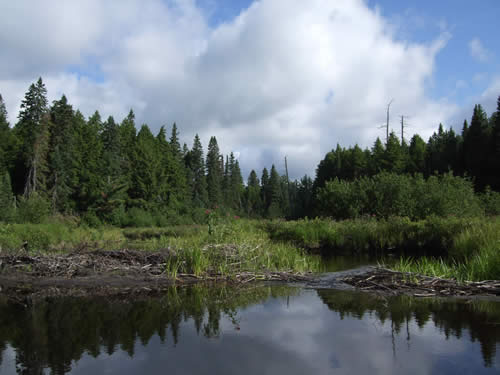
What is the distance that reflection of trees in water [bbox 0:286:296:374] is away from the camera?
5.14 metres

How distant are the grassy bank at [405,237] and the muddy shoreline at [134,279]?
60.4 inches

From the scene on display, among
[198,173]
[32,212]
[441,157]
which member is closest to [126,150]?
[198,173]

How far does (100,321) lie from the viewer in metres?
6.55

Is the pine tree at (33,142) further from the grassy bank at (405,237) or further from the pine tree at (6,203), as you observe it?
the grassy bank at (405,237)

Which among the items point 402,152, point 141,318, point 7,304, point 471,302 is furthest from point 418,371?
point 402,152

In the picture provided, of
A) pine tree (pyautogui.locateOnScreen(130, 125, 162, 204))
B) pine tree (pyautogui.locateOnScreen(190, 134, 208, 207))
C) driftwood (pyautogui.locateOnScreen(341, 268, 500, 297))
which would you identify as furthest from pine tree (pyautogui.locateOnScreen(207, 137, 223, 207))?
driftwood (pyautogui.locateOnScreen(341, 268, 500, 297))

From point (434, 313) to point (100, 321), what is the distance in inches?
232

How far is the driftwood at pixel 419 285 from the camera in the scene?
772cm

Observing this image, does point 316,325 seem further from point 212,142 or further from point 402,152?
point 212,142

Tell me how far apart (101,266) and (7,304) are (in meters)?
2.46

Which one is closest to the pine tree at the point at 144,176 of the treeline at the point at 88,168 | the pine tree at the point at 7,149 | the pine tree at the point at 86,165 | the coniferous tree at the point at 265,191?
the treeline at the point at 88,168

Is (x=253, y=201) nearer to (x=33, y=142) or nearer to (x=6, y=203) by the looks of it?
(x=33, y=142)

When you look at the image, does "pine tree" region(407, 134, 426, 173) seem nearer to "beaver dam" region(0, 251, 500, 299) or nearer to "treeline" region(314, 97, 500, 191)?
"treeline" region(314, 97, 500, 191)

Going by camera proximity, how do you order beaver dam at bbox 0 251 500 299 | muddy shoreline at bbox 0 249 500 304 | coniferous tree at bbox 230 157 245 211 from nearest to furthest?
muddy shoreline at bbox 0 249 500 304 < beaver dam at bbox 0 251 500 299 < coniferous tree at bbox 230 157 245 211
